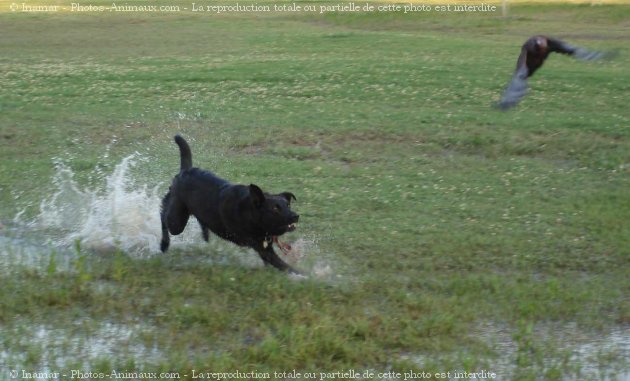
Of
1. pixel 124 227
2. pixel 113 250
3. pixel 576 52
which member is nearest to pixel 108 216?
pixel 124 227

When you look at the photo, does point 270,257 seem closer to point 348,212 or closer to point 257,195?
point 257,195

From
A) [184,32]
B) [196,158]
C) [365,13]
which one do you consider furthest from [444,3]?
[196,158]

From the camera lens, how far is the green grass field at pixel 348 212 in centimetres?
567

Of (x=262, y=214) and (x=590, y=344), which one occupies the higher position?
(x=262, y=214)

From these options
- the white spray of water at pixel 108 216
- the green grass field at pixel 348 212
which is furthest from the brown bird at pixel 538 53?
the white spray of water at pixel 108 216

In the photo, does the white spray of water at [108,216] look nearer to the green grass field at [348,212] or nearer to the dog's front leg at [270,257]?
the green grass field at [348,212]

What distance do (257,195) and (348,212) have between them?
6.66 feet

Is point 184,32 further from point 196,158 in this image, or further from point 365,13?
point 196,158

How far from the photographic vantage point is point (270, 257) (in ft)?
23.3

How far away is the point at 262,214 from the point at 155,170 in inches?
141

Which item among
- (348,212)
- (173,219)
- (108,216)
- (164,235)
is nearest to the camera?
(173,219)

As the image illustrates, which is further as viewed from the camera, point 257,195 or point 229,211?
point 229,211

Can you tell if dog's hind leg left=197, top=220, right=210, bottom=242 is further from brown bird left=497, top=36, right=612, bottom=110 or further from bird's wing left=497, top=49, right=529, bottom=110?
brown bird left=497, top=36, right=612, bottom=110

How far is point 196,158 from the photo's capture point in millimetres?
10875
